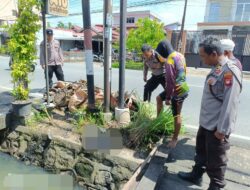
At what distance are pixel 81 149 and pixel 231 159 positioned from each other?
88.7 inches

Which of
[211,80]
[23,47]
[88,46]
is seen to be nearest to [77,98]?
[88,46]

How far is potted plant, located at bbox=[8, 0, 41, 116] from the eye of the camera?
14.0 feet

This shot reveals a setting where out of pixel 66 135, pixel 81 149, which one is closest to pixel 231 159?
pixel 81 149

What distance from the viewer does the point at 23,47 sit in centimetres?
432

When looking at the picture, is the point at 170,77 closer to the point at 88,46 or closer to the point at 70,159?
the point at 88,46

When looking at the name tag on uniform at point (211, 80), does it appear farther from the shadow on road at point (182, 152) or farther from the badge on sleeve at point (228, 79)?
the shadow on road at point (182, 152)

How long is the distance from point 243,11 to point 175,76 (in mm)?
33951

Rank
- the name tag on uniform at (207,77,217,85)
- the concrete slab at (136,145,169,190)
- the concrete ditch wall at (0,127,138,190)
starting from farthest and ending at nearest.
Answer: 1. the concrete ditch wall at (0,127,138,190)
2. the concrete slab at (136,145,169,190)
3. the name tag on uniform at (207,77,217,85)

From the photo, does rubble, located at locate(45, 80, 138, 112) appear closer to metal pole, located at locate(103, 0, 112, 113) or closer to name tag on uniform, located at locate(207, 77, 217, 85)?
metal pole, located at locate(103, 0, 112, 113)

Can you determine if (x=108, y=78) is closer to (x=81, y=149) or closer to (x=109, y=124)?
(x=109, y=124)

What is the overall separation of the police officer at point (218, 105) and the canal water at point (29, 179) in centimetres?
203

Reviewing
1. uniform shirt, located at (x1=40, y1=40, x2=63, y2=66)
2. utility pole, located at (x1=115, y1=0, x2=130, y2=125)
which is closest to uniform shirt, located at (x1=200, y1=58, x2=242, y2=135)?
utility pole, located at (x1=115, y1=0, x2=130, y2=125)

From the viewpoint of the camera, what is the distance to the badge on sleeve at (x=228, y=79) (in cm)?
229

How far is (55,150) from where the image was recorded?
401 centimetres
